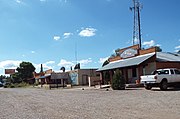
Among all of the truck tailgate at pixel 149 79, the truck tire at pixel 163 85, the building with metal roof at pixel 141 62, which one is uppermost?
the building with metal roof at pixel 141 62

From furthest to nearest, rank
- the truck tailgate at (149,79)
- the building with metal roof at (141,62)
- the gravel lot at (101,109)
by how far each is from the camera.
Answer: the building with metal roof at (141,62) < the truck tailgate at (149,79) < the gravel lot at (101,109)

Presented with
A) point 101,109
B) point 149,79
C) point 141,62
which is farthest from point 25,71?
point 101,109

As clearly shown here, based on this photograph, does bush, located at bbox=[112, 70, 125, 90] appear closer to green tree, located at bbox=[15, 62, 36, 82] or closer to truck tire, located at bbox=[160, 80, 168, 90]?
truck tire, located at bbox=[160, 80, 168, 90]

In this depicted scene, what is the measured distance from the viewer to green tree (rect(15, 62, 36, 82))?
110 meters

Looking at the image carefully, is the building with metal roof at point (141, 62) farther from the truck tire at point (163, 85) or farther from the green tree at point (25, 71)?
the green tree at point (25, 71)

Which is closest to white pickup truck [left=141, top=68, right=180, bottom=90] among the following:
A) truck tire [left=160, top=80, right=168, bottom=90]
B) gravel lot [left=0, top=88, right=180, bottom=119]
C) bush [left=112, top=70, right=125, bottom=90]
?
truck tire [left=160, top=80, right=168, bottom=90]

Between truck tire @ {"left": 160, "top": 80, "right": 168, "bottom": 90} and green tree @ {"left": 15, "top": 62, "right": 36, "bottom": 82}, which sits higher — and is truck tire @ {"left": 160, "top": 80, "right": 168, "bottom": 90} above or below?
below

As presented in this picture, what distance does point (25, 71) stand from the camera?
113 metres

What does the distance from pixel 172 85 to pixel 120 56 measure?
17.1 m

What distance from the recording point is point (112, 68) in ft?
128

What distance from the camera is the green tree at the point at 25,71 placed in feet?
362

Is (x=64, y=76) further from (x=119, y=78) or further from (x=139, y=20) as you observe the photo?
(x=119, y=78)

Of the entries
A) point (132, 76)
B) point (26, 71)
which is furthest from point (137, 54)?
point (26, 71)

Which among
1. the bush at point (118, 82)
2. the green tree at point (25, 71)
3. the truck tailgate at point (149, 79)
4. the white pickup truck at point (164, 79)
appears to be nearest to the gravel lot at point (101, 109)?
the white pickup truck at point (164, 79)
